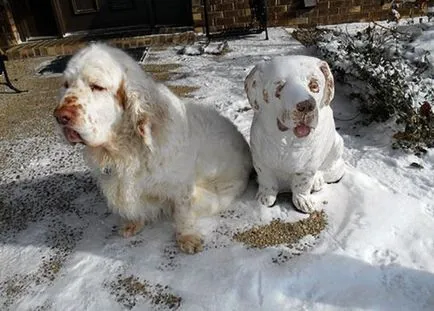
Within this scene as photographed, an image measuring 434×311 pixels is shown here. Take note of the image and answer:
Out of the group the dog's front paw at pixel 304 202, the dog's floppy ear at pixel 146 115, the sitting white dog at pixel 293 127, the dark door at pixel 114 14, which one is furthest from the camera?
the dark door at pixel 114 14

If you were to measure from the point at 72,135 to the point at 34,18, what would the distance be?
7.23 meters

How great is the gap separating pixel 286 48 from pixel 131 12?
3.65 metres

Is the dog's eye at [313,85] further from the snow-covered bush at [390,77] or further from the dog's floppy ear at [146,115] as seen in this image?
the snow-covered bush at [390,77]

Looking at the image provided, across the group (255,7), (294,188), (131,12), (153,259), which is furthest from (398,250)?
(131,12)

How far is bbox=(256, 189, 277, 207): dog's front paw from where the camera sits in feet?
9.14

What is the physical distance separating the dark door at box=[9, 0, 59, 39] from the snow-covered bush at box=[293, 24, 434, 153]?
5.50 m

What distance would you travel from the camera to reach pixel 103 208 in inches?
123

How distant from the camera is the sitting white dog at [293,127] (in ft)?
7.02

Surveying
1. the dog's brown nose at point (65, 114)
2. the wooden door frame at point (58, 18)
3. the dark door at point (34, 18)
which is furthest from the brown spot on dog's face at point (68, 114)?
the dark door at point (34, 18)

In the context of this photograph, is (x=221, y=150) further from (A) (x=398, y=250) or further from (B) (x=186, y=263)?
(A) (x=398, y=250)

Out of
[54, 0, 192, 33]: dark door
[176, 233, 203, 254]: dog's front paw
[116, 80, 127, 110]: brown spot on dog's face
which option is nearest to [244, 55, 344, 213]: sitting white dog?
[176, 233, 203, 254]: dog's front paw

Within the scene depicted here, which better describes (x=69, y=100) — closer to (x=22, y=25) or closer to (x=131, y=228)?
(x=131, y=228)

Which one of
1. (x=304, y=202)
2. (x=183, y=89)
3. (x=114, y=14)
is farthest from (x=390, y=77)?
(x=114, y=14)

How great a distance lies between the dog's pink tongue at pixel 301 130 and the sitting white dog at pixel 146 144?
2.29 ft
